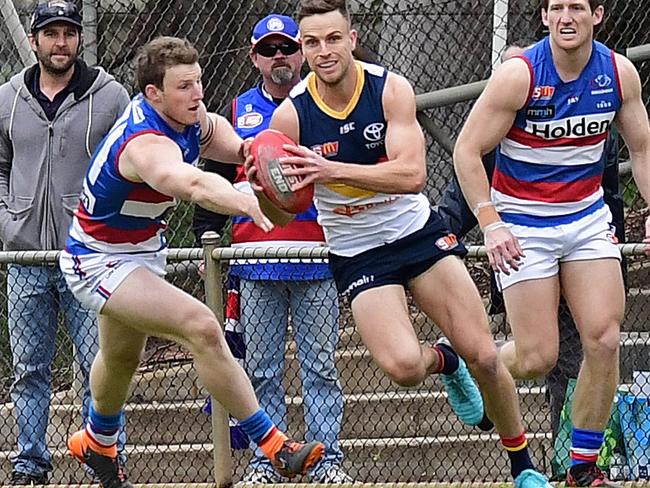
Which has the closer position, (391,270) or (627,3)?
(391,270)

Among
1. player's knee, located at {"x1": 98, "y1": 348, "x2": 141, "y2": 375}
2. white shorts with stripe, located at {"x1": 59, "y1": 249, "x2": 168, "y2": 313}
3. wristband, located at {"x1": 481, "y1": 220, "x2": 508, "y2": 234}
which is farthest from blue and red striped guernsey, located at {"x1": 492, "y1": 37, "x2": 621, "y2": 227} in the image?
player's knee, located at {"x1": 98, "y1": 348, "x2": 141, "y2": 375}

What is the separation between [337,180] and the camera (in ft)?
19.2

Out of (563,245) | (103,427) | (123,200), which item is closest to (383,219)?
(563,245)

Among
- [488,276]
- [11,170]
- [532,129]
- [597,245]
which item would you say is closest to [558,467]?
[597,245]

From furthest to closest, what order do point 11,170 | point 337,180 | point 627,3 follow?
point 627,3 < point 11,170 < point 337,180

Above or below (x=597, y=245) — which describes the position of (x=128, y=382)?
below

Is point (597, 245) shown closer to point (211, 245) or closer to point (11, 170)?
point (211, 245)

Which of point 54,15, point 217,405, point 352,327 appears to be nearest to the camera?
point 217,405

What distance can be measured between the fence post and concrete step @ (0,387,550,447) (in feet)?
5.51

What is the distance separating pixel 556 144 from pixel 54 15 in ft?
8.73

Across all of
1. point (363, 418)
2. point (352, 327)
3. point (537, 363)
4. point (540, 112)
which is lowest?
point (363, 418)

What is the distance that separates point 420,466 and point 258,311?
1.84m

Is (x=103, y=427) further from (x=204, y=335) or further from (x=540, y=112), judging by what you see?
(x=540, y=112)

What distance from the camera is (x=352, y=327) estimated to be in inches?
364
